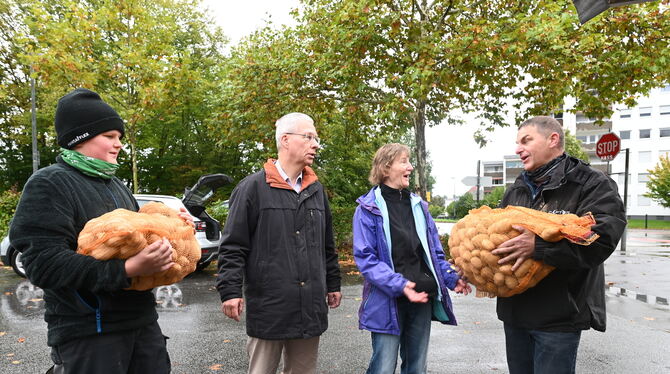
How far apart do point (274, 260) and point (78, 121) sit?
4.40 feet

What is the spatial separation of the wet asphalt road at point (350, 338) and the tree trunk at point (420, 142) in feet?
16.5

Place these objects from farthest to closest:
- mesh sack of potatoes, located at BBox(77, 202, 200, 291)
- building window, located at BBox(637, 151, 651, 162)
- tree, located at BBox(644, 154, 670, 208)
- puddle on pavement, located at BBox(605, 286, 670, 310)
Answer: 1. building window, located at BBox(637, 151, 651, 162)
2. tree, located at BBox(644, 154, 670, 208)
3. puddle on pavement, located at BBox(605, 286, 670, 310)
4. mesh sack of potatoes, located at BBox(77, 202, 200, 291)

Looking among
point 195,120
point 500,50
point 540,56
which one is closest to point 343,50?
point 500,50

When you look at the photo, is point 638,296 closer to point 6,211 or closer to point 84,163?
point 84,163

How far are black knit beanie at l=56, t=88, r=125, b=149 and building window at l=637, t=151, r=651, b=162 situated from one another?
63.4 metres

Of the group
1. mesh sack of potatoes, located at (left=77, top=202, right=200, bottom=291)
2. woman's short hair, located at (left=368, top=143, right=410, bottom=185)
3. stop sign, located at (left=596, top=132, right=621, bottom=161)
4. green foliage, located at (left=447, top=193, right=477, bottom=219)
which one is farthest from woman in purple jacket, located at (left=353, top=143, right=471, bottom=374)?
green foliage, located at (left=447, top=193, right=477, bottom=219)

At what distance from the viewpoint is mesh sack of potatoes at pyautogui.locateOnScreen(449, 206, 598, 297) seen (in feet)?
7.60

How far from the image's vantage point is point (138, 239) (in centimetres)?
193

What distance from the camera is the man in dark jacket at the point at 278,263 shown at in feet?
9.22

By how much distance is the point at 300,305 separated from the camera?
2834 mm

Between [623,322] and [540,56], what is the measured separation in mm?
5155

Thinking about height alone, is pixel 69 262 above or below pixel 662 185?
above

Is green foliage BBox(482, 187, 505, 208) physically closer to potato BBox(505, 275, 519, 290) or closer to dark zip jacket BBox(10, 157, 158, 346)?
potato BBox(505, 275, 519, 290)

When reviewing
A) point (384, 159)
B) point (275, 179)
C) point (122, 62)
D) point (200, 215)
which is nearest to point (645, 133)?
point (122, 62)
